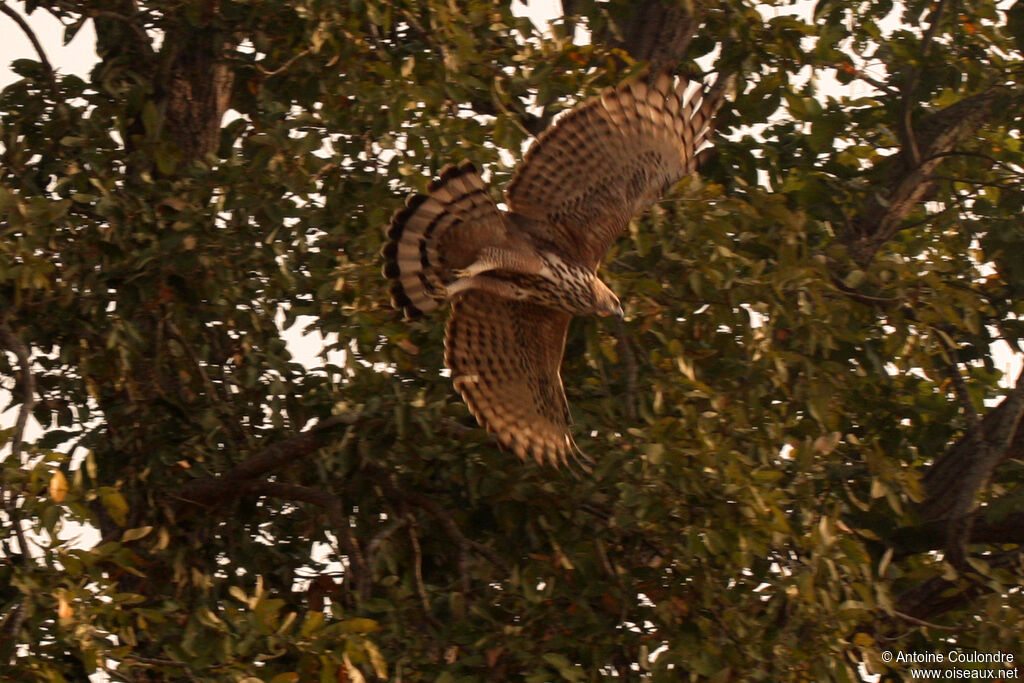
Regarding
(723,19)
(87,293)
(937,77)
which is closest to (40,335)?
(87,293)

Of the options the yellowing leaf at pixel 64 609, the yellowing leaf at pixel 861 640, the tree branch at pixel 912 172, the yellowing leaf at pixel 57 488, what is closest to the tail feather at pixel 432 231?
the yellowing leaf at pixel 57 488

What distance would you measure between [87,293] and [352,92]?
1237 mm

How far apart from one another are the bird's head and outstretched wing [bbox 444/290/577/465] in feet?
1.02

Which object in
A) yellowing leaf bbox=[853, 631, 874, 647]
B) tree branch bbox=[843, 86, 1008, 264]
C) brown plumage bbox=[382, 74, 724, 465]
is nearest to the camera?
yellowing leaf bbox=[853, 631, 874, 647]

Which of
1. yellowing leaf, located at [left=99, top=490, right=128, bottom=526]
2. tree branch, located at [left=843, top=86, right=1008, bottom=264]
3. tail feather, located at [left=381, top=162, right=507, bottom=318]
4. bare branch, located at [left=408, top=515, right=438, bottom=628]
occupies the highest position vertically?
tree branch, located at [left=843, top=86, right=1008, bottom=264]

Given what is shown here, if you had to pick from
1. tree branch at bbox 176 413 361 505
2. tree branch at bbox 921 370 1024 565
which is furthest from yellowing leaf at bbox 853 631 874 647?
tree branch at bbox 176 413 361 505

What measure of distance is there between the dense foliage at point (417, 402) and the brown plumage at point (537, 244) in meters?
0.13

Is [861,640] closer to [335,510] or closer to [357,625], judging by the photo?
[357,625]

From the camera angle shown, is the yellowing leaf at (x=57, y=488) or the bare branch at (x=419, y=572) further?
the bare branch at (x=419, y=572)

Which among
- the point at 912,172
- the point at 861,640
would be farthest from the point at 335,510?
the point at 912,172

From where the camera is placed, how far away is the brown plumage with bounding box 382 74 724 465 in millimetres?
5230

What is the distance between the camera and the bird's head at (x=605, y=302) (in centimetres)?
521

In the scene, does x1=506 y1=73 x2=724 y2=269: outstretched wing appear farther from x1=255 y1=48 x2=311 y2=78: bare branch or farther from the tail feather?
x1=255 y1=48 x2=311 y2=78: bare branch

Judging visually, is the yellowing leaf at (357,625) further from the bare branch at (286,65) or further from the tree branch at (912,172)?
the tree branch at (912,172)
